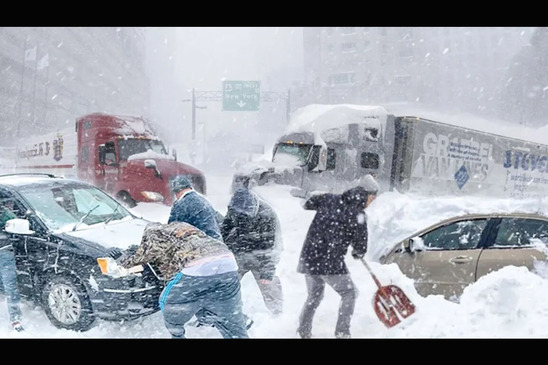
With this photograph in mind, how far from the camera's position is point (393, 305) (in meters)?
4.86

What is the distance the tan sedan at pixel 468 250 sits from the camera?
4.73 metres

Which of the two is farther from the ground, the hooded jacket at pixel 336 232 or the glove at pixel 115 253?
the hooded jacket at pixel 336 232

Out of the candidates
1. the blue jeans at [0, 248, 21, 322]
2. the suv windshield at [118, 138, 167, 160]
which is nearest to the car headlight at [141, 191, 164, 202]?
the suv windshield at [118, 138, 167, 160]

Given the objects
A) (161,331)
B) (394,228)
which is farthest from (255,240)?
(394,228)

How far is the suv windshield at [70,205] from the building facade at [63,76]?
90.9 feet

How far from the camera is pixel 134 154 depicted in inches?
441

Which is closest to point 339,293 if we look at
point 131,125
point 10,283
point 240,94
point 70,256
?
point 70,256

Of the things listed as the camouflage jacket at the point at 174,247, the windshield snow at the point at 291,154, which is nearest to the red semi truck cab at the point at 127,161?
the windshield snow at the point at 291,154

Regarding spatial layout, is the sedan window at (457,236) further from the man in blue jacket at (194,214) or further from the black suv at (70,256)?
the black suv at (70,256)

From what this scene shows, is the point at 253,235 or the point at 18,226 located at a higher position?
the point at 18,226

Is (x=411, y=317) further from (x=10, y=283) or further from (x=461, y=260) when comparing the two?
(x=10, y=283)

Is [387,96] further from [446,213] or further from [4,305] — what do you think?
[4,305]

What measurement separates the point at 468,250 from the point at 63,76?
45545mm

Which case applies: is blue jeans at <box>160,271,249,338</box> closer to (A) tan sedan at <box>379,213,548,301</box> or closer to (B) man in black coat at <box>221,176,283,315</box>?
(B) man in black coat at <box>221,176,283,315</box>
